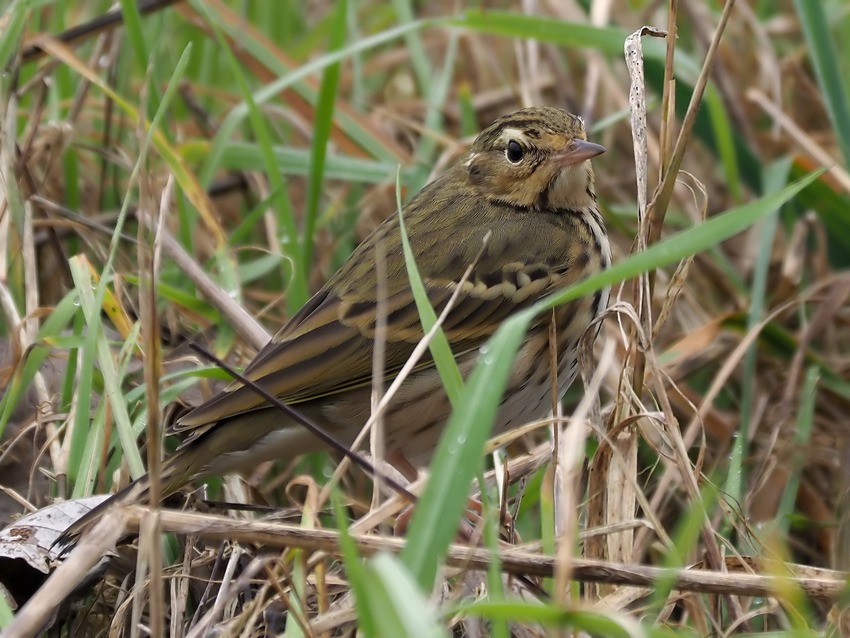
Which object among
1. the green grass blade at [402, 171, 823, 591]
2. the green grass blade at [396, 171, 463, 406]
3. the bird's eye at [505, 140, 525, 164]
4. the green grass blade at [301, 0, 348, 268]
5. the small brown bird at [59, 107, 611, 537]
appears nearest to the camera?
the green grass blade at [402, 171, 823, 591]

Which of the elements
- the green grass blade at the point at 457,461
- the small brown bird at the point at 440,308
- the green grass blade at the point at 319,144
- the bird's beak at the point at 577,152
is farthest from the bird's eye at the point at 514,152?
the green grass blade at the point at 457,461

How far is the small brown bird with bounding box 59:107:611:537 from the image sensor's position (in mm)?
2689

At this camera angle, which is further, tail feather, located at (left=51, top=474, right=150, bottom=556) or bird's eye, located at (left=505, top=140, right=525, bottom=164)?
bird's eye, located at (left=505, top=140, right=525, bottom=164)

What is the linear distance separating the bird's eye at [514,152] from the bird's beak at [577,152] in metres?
0.12

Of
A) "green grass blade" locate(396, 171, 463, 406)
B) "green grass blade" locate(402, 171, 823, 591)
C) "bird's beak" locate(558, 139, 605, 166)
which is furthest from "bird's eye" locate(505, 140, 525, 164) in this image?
"green grass blade" locate(402, 171, 823, 591)

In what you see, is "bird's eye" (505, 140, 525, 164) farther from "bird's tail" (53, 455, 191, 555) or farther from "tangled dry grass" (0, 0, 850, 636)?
"bird's tail" (53, 455, 191, 555)

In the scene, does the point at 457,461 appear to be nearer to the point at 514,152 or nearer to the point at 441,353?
the point at 441,353

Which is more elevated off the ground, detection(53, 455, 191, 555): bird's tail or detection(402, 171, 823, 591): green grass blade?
detection(402, 171, 823, 591): green grass blade

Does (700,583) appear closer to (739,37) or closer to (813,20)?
(813,20)

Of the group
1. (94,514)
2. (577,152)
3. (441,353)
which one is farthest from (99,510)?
(577,152)

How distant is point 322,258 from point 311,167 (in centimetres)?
47

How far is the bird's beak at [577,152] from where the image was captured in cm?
295

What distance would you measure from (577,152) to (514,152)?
7.9 inches

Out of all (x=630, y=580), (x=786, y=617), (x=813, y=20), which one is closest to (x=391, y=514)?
(x=630, y=580)
